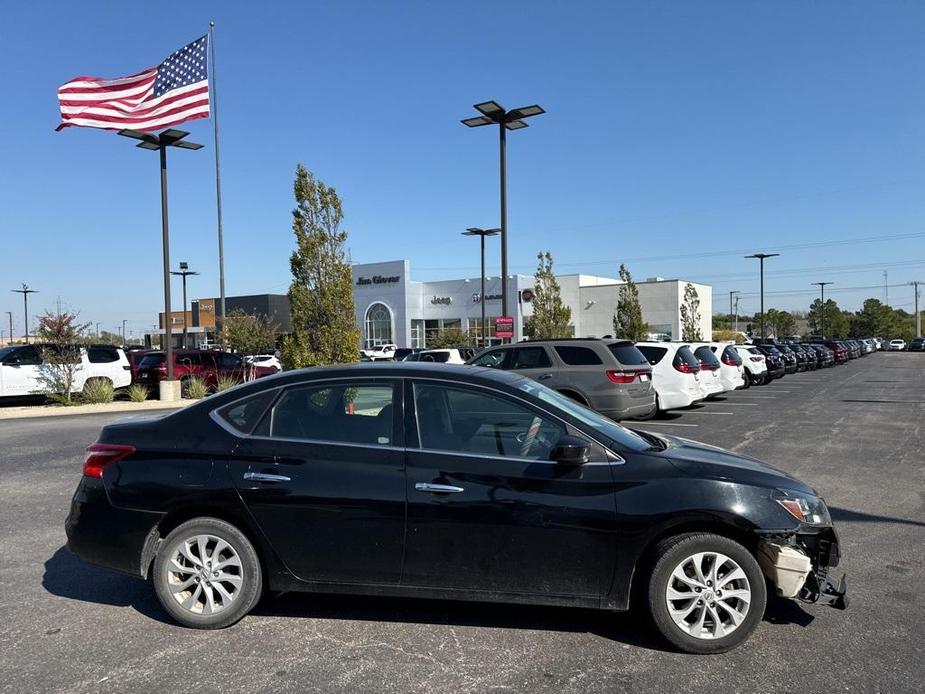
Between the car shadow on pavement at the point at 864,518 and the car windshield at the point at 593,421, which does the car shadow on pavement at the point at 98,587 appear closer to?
the car windshield at the point at 593,421

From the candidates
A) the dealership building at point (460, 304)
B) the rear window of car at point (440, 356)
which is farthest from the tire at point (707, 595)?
the dealership building at point (460, 304)

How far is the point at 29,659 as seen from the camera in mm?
3797

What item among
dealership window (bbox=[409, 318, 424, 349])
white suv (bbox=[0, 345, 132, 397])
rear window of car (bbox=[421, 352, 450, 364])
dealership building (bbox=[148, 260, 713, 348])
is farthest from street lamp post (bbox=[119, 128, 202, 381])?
dealership window (bbox=[409, 318, 424, 349])

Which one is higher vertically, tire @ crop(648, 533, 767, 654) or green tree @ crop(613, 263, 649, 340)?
green tree @ crop(613, 263, 649, 340)

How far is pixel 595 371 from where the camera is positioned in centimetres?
1226

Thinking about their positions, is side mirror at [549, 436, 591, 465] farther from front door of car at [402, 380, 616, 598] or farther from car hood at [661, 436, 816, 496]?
car hood at [661, 436, 816, 496]

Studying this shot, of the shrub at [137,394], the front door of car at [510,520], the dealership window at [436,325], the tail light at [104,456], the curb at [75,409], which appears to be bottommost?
the curb at [75,409]

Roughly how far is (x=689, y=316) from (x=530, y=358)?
A: 39677mm

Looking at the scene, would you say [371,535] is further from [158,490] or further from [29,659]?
[29,659]

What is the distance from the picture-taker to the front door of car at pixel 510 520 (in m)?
3.87

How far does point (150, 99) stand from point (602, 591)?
18.4 metres

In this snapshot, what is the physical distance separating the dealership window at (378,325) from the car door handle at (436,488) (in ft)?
182

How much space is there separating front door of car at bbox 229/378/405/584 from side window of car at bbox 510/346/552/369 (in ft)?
28.8

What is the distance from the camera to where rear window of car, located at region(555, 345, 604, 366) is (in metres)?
12.5
